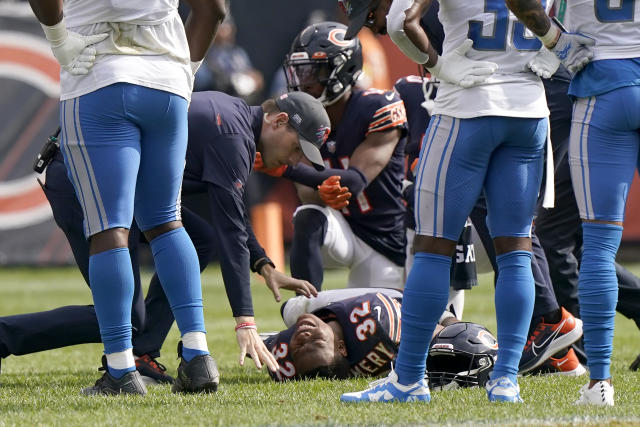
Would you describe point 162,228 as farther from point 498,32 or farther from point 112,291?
point 498,32

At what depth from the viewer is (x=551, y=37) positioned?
3.68 meters

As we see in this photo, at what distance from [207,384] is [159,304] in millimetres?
1142

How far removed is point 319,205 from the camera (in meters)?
5.91

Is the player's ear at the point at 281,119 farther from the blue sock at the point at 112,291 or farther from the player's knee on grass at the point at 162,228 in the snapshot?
the blue sock at the point at 112,291

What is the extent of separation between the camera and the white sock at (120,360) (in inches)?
153

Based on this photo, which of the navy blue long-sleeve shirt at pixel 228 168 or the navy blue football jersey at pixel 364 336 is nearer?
the navy blue long-sleeve shirt at pixel 228 168

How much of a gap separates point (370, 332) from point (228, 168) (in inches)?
38.9

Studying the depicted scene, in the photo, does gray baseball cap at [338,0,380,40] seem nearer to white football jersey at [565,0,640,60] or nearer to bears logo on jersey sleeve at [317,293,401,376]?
white football jersey at [565,0,640,60]

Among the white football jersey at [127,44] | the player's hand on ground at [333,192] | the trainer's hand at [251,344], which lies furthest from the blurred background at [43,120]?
the white football jersey at [127,44]

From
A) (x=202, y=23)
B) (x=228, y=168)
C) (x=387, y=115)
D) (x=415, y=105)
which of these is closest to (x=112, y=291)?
(x=228, y=168)

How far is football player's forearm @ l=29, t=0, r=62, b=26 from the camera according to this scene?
367cm

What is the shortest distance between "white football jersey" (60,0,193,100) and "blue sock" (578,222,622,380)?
1.62 metres

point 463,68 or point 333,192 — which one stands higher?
point 463,68

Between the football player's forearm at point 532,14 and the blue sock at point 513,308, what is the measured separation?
79 centimetres
